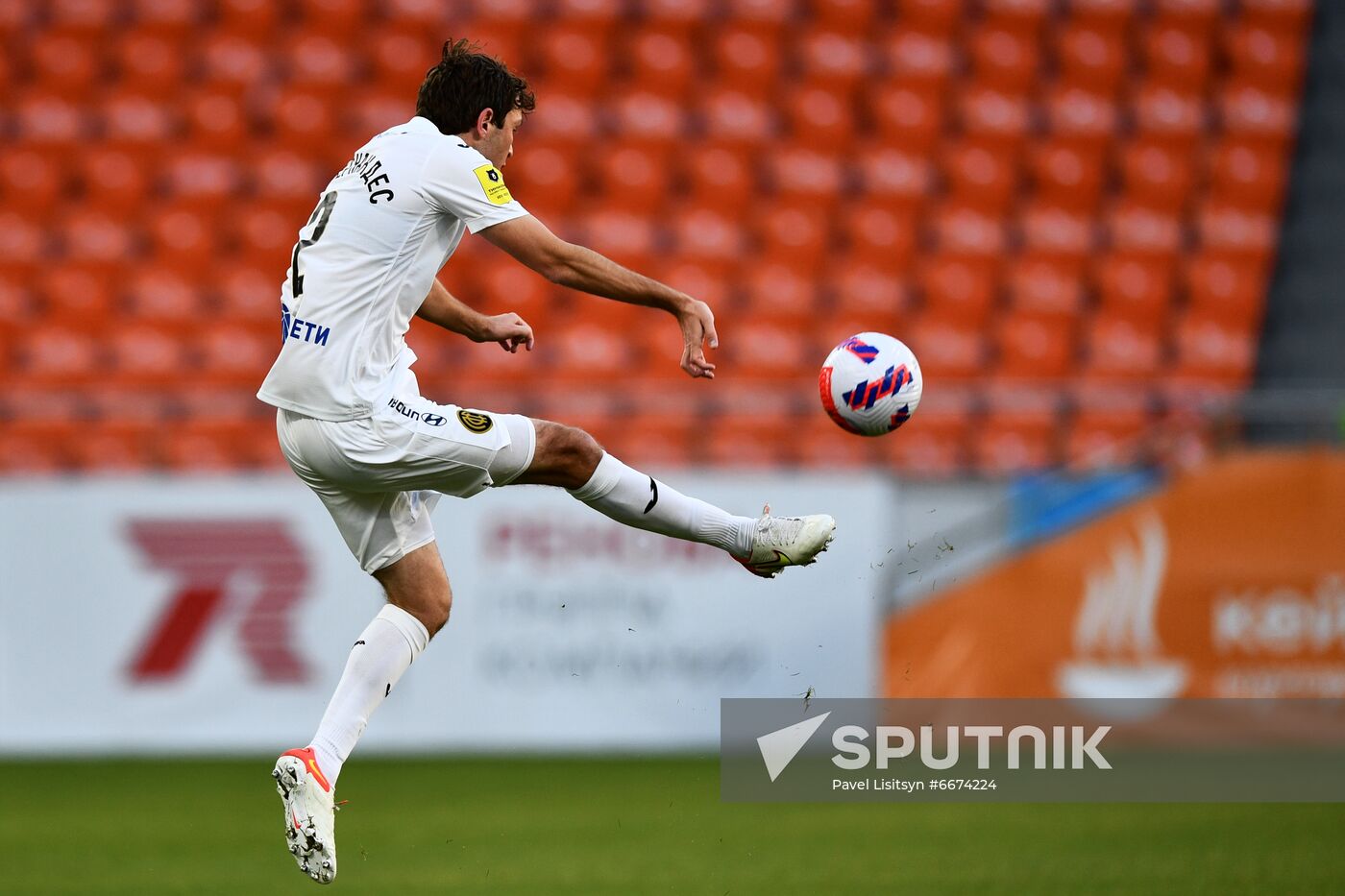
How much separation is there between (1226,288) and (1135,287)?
82 centimetres

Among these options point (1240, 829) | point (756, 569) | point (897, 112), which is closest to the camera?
point (756, 569)

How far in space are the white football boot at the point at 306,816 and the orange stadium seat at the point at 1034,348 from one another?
816 cm

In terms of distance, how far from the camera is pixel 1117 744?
32.8 feet

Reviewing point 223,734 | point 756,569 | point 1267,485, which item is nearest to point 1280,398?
point 1267,485

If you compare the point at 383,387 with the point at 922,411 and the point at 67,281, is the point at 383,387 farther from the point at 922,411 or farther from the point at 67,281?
the point at 67,281

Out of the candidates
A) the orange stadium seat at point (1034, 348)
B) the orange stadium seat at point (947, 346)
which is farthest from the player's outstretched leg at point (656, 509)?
the orange stadium seat at point (1034, 348)

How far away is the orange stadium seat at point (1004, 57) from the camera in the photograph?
14156mm

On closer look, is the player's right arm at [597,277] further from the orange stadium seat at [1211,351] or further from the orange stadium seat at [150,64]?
the orange stadium seat at [150,64]

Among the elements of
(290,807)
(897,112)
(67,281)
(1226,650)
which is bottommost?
(290,807)

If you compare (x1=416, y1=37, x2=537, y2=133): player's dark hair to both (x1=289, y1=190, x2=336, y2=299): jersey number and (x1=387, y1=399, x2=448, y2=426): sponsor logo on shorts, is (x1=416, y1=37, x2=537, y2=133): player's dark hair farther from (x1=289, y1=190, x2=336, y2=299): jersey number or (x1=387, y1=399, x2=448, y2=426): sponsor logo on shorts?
(x1=387, y1=399, x2=448, y2=426): sponsor logo on shorts

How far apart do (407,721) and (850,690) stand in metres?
2.58

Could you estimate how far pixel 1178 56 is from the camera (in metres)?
14.5

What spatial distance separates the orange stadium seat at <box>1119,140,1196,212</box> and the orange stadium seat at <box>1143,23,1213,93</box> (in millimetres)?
699

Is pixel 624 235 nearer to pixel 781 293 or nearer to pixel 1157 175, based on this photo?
pixel 781 293
